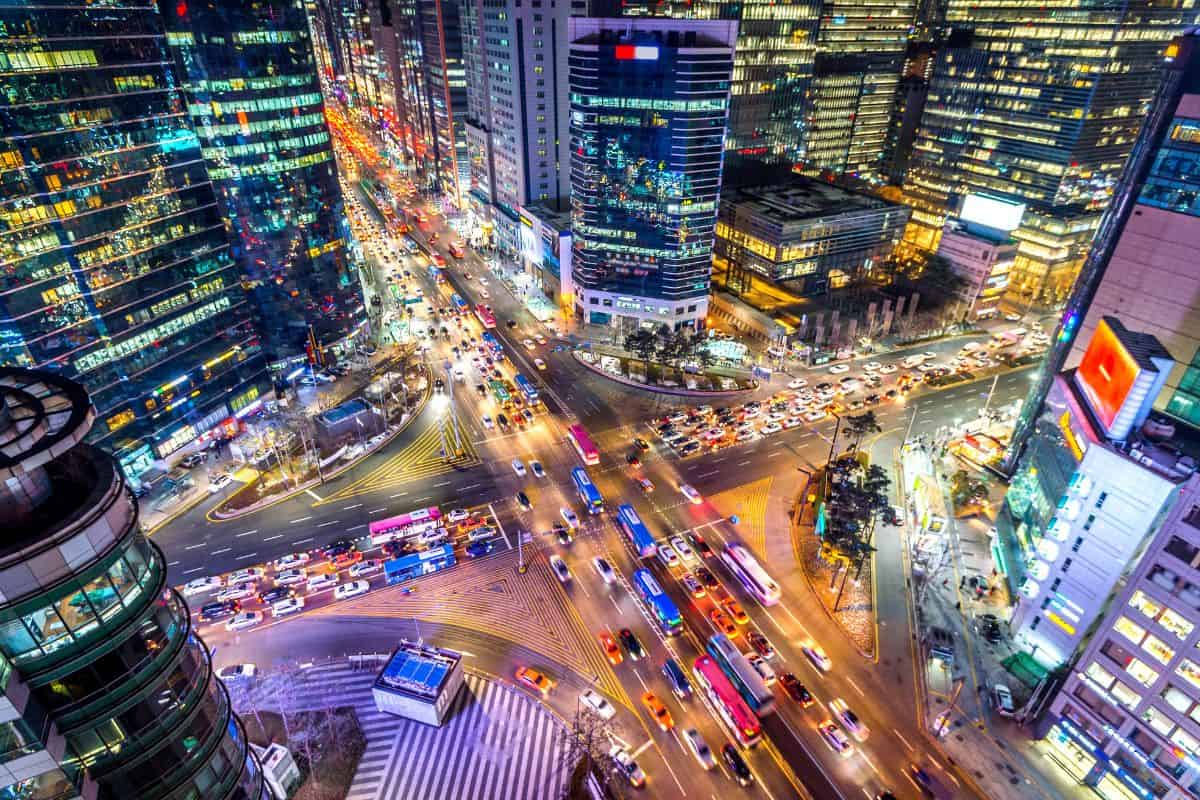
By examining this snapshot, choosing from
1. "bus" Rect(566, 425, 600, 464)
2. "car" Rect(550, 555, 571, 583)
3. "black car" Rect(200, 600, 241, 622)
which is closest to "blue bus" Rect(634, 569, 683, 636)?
"car" Rect(550, 555, 571, 583)

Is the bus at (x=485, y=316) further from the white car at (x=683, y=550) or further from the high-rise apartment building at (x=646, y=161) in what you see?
the white car at (x=683, y=550)

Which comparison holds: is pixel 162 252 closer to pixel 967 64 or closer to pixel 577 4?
pixel 577 4

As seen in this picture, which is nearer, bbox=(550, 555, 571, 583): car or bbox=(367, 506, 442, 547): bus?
bbox=(550, 555, 571, 583): car

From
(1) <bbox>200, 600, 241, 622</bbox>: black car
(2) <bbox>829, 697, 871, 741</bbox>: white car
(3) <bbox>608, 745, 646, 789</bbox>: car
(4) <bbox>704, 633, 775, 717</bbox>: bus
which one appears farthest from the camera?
(1) <bbox>200, 600, 241, 622</bbox>: black car

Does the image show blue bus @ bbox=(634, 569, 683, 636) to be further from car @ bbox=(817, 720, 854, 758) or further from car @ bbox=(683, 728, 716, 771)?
car @ bbox=(817, 720, 854, 758)

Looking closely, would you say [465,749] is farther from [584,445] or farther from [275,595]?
[584,445]

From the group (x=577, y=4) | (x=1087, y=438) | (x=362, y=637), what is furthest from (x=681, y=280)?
(x=362, y=637)

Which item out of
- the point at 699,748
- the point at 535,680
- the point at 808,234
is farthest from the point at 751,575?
the point at 808,234
